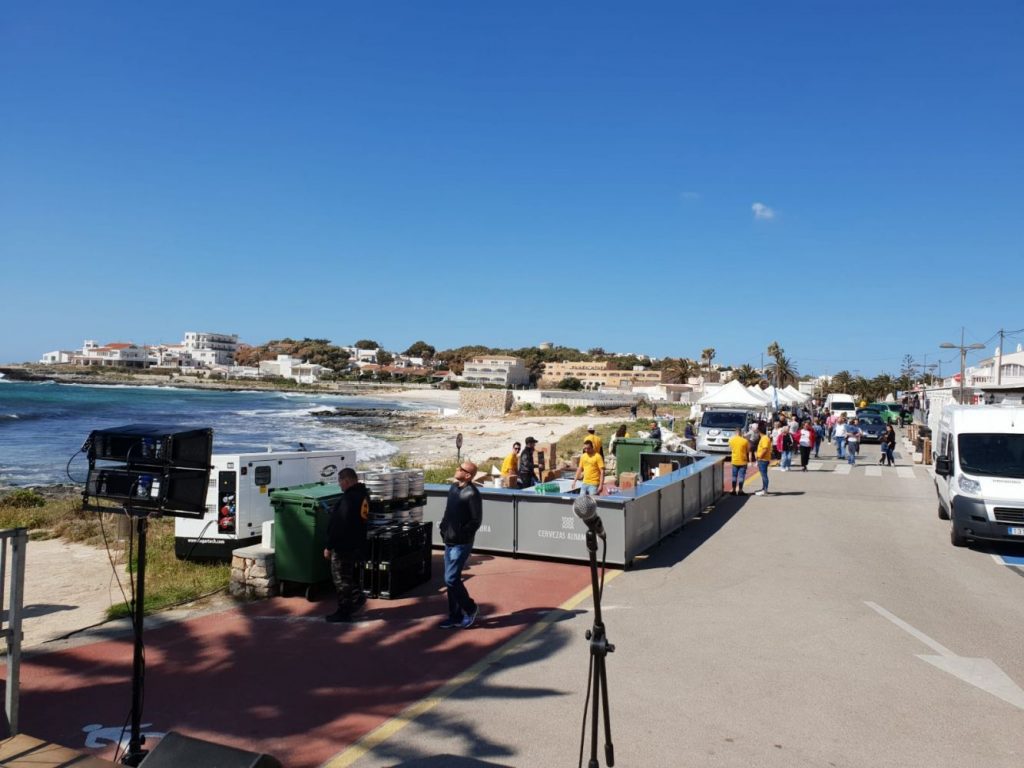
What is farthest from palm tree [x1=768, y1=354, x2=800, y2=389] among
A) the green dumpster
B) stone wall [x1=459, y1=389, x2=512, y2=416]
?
the green dumpster

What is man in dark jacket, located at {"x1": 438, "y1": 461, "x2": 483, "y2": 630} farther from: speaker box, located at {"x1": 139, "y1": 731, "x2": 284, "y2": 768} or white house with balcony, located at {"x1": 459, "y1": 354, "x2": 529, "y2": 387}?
white house with balcony, located at {"x1": 459, "y1": 354, "x2": 529, "y2": 387}

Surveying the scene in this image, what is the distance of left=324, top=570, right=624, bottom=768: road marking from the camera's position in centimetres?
483

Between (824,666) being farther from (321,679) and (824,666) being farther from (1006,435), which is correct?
(1006,435)

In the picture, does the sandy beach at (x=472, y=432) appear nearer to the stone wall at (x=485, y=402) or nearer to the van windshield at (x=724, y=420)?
the stone wall at (x=485, y=402)

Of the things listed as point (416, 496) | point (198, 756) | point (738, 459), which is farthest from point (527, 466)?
point (198, 756)

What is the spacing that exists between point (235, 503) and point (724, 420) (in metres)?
20.0

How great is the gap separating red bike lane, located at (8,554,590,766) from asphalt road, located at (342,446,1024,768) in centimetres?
40

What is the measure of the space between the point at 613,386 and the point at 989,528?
16374 cm

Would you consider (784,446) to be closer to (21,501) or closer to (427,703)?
(427,703)

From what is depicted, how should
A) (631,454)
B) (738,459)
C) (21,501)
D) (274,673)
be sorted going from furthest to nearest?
1. (631,454)
2. (21,501)
3. (738,459)
4. (274,673)

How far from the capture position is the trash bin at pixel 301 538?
27.3ft

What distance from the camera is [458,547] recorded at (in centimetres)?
750

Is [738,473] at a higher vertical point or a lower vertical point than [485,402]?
higher

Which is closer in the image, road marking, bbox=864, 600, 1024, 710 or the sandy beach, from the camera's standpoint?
road marking, bbox=864, 600, 1024, 710
